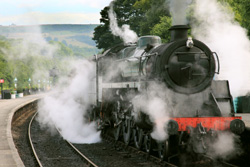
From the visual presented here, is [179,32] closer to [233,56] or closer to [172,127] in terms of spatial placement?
[172,127]

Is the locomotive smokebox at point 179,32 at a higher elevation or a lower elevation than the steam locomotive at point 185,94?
higher

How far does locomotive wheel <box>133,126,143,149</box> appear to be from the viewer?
1031 cm

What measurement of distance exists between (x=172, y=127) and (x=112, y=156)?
3.05 meters

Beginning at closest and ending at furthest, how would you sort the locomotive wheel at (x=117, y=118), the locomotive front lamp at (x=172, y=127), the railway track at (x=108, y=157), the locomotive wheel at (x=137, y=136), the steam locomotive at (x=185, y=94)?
the locomotive front lamp at (x=172, y=127)
the steam locomotive at (x=185, y=94)
the railway track at (x=108, y=157)
the locomotive wheel at (x=137, y=136)
the locomotive wheel at (x=117, y=118)

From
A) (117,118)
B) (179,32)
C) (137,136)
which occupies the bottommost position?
(137,136)

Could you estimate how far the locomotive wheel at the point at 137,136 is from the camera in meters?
10.3

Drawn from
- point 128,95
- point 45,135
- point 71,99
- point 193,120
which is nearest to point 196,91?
point 193,120

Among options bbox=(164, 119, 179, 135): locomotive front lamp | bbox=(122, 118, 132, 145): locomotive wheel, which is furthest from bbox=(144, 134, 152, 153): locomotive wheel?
bbox=(164, 119, 179, 135): locomotive front lamp

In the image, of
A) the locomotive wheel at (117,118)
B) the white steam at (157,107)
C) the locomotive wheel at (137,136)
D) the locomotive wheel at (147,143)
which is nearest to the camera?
the white steam at (157,107)

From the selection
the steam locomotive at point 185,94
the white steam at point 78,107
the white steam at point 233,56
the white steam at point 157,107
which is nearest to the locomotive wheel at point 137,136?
the steam locomotive at point 185,94

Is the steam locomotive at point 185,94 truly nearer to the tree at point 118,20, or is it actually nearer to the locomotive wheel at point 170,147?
the locomotive wheel at point 170,147

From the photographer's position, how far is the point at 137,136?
10961 millimetres

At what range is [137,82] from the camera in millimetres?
9680

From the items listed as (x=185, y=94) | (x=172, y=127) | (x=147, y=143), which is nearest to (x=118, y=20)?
(x=147, y=143)
